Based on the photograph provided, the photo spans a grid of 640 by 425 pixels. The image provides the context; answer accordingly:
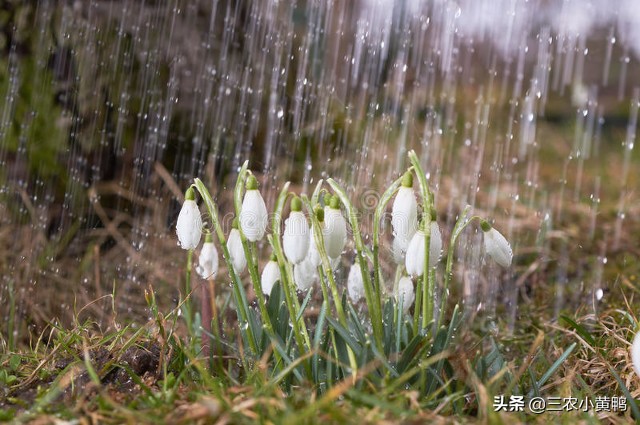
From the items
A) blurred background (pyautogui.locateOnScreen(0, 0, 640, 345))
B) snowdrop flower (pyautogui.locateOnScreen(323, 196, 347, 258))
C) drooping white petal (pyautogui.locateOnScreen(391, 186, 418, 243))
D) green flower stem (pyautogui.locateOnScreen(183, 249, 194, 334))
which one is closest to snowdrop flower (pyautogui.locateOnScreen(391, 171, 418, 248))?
drooping white petal (pyautogui.locateOnScreen(391, 186, 418, 243))

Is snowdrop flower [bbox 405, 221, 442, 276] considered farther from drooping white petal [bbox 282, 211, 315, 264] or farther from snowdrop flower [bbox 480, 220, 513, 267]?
drooping white petal [bbox 282, 211, 315, 264]

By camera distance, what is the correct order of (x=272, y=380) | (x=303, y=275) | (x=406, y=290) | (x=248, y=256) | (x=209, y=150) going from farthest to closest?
(x=209, y=150) < (x=406, y=290) < (x=303, y=275) < (x=248, y=256) < (x=272, y=380)

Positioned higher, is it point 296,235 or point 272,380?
point 296,235

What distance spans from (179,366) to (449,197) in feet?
9.41

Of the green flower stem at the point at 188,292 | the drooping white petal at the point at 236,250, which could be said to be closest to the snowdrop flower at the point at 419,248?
the drooping white petal at the point at 236,250

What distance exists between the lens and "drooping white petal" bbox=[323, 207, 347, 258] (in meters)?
1.42

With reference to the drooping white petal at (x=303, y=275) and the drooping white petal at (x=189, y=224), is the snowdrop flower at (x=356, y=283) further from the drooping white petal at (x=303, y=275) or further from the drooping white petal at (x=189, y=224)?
the drooping white petal at (x=189, y=224)

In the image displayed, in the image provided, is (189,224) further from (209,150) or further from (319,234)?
(209,150)

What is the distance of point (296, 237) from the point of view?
4.52 ft

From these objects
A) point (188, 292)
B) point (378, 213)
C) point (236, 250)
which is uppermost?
point (378, 213)

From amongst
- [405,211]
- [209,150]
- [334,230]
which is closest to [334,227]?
[334,230]

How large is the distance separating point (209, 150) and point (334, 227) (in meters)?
2.71

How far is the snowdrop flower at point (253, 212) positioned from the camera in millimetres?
1403

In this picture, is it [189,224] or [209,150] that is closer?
Answer: [189,224]
